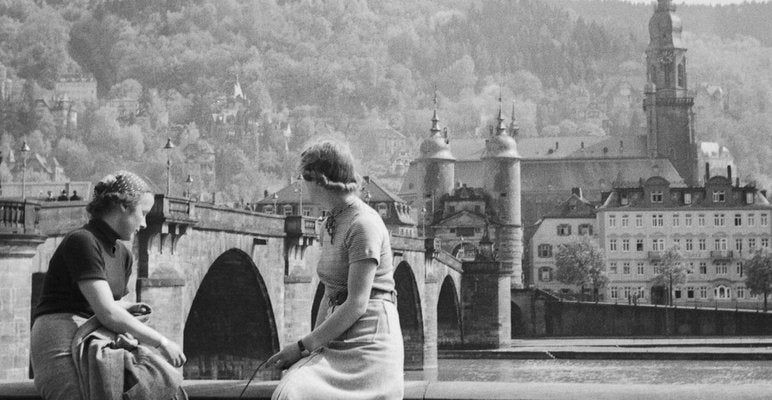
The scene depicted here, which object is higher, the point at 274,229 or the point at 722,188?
the point at 722,188

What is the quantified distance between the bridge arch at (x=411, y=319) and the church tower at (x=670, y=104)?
10041cm

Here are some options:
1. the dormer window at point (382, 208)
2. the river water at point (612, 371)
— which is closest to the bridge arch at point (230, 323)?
the river water at point (612, 371)

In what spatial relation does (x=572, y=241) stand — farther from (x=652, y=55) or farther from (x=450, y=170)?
(x=652, y=55)

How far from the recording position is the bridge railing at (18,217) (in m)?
27.0

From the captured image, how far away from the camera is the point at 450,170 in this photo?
5226 inches

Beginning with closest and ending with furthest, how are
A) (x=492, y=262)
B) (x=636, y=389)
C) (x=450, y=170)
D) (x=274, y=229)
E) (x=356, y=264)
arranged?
(x=356, y=264) → (x=636, y=389) → (x=274, y=229) → (x=492, y=262) → (x=450, y=170)

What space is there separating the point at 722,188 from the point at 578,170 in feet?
176

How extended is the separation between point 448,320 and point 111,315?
260 ft

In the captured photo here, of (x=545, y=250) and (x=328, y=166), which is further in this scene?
(x=545, y=250)

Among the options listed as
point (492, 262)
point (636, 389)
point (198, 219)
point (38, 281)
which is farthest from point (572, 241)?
point (636, 389)

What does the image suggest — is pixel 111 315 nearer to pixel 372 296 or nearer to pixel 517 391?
pixel 372 296

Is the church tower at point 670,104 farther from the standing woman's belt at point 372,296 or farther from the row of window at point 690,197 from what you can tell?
the standing woman's belt at point 372,296

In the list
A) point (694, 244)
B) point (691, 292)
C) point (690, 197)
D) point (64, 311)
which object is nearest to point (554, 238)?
point (694, 244)

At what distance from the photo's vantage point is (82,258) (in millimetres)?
8023
